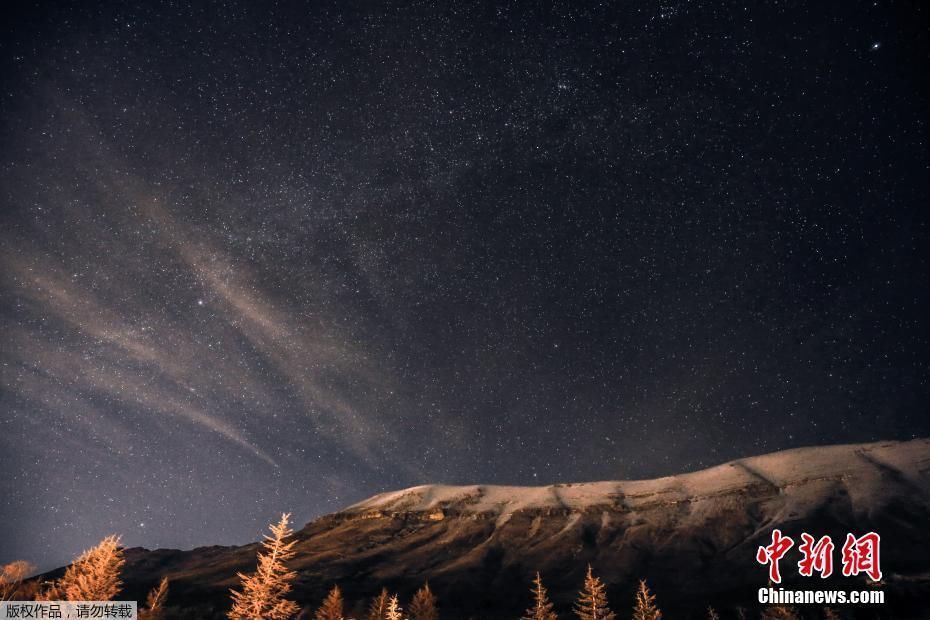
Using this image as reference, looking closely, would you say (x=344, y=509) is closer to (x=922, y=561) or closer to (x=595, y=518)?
(x=595, y=518)

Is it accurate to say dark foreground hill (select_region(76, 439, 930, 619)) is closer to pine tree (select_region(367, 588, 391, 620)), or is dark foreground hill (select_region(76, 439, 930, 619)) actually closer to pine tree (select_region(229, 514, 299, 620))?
pine tree (select_region(367, 588, 391, 620))

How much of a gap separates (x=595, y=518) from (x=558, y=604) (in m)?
56.5

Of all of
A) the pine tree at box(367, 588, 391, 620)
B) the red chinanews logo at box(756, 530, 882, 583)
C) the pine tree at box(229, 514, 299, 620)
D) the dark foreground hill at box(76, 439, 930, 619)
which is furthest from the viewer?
the dark foreground hill at box(76, 439, 930, 619)

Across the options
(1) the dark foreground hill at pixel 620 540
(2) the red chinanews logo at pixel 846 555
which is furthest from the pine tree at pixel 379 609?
(2) the red chinanews logo at pixel 846 555

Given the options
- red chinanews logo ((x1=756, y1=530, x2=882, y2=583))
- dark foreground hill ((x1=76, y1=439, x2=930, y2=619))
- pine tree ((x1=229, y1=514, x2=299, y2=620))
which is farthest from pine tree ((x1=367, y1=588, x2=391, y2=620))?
red chinanews logo ((x1=756, y1=530, x2=882, y2=583))

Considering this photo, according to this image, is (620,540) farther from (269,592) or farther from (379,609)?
(269,592)

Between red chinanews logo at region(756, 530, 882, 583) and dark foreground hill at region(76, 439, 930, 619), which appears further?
dark foreground hill at region(76, 439, 930, 619)

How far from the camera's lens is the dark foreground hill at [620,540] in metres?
74.8

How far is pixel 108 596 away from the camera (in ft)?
76.2

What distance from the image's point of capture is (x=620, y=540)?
108062mm

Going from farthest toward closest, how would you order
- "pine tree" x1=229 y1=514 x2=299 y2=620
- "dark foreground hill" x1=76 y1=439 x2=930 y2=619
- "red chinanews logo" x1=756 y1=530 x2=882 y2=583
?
"dark foreground hill" x1=76 y1=439 x2=930 y2=619, "red chinanews logo" x1=756 y1=530 x2=882 y2=583, "pine tree" x1=229 y1=514 x2=299 y2=620

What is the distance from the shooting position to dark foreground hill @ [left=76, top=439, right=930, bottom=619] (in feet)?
245

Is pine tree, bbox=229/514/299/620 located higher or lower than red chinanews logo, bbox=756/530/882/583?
lower

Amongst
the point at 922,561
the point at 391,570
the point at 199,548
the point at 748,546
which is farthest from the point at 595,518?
the point at 199,548
